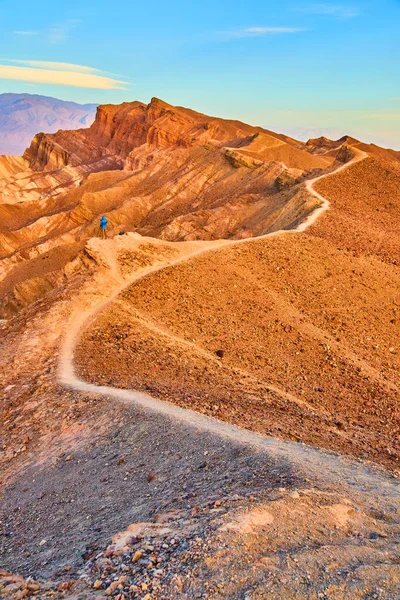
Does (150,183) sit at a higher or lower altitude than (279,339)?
higher

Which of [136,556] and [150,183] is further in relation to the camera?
[150,183]

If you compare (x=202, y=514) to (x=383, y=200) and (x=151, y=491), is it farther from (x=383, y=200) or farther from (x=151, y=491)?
(x=383, y=200)

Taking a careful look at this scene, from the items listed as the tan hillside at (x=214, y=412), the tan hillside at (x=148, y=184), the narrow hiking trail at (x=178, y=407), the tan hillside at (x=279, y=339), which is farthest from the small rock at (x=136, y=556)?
the tan hillside at (x=148, y=184)

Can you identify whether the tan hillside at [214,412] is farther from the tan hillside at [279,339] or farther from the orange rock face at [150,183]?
the orange rock face at [150,183]

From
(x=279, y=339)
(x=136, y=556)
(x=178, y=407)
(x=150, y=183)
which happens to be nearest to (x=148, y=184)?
(x=150, y=183)

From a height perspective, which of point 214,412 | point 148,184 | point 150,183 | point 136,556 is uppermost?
point 150,183

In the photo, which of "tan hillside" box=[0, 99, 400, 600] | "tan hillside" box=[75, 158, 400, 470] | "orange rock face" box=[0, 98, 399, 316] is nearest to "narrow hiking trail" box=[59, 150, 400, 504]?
"tan hillside" box=[0, 99, 400, 600]

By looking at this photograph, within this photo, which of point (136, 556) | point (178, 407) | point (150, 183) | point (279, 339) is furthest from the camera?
point (150, 183)

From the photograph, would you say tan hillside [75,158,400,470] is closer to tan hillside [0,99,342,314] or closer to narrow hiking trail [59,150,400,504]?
narrow hiking trail [59,150,400,504]

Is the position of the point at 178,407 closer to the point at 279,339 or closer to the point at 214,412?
the point at 214,412
